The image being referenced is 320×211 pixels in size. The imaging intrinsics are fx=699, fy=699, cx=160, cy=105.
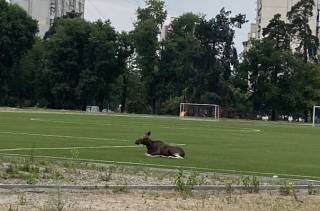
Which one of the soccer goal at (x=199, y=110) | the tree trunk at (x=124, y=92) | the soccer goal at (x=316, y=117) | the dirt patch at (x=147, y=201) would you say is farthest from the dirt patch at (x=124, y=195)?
the tree trunk at (x=124, y=92)

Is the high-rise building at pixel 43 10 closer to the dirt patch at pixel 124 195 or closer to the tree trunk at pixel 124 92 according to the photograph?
the tree trunk at pixel 124 92

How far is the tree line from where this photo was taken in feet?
340

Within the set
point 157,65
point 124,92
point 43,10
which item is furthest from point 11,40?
point 43,10

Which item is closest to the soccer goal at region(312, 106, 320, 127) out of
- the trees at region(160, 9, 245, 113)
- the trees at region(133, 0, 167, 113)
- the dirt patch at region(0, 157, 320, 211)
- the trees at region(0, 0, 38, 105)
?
the trees at region(160, 9, 245, 113)

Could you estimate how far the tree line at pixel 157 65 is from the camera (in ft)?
340

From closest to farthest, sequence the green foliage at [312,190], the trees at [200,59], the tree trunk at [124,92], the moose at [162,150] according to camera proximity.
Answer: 1. the green foliage at [312,190]
2. the moose at [162,150]
3. the trees at [200,59]
4. the tree trunk at [124,92]

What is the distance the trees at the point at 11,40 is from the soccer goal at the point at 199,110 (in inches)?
1025

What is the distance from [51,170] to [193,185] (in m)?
3.70

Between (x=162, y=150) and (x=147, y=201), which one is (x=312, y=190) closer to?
(x=147, y=201)

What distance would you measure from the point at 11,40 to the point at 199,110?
29383 millimetres

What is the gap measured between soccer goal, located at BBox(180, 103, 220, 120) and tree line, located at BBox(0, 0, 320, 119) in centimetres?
337

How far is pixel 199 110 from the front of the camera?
324 ft

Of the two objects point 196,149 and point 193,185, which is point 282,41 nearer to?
point 196,149

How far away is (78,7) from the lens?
158 meters
